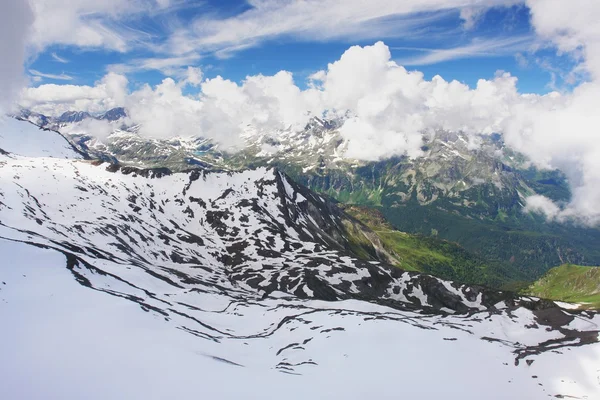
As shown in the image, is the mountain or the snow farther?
the mountain

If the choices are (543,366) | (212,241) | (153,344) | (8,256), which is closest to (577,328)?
(543,366)

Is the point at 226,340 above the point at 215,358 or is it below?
below

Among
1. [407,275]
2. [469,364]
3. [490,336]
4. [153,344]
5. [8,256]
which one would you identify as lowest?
[407,275]

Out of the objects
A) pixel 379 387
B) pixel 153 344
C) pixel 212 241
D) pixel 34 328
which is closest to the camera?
pixel 34 328

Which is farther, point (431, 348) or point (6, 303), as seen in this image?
point (431, 348)

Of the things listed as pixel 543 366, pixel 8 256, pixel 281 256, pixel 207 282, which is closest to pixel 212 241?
pixel 281 256

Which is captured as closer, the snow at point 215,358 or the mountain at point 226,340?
the snow at point 215,358

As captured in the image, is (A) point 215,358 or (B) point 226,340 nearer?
(A) point 215,358

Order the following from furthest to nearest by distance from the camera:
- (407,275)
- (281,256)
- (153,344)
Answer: (281,256) → (407,275) → (153,344)

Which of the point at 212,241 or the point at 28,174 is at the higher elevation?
the point at 28,174

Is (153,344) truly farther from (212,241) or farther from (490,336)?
(212,241)
